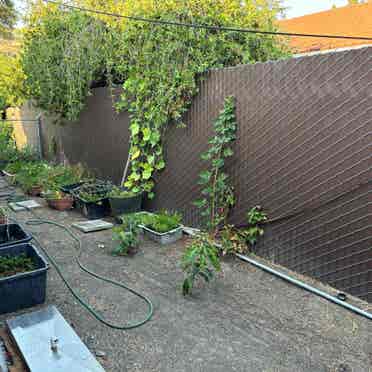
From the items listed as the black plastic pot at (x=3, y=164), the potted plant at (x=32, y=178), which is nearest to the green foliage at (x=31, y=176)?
the potted plant at (x=32, y=178)

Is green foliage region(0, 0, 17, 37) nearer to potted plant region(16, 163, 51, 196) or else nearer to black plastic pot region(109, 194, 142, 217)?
potted plant region(16, 163, 51, 196)

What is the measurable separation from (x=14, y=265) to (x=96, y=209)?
2.30 metres

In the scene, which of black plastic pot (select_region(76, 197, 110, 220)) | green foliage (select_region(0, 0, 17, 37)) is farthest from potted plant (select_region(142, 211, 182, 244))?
green foliage (select_region(0, 0, 17, 37))

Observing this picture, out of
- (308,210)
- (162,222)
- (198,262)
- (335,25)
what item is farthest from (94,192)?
(335,25)

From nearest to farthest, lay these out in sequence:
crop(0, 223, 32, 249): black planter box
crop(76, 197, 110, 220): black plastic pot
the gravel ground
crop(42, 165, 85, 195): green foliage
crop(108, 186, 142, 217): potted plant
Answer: the gravel ground < crop(0, 223, 32, 249): black planter box < crop(108, 186, 142, 217): potted plant < crop(76, 197, 110, 220): black plastic pot < crop(42, 165, 85, 195): green foliage

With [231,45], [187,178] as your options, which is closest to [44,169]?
[187,178]

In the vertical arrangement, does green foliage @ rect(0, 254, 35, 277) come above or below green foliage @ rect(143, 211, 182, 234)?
above

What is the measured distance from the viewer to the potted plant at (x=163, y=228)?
13.4 feet

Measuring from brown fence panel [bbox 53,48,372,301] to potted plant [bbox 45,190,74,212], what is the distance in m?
2.37

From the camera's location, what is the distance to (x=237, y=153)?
362 centimetres

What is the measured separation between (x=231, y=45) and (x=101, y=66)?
7.76ft

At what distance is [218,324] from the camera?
2.51m

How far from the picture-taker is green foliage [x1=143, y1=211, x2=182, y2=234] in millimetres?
4137

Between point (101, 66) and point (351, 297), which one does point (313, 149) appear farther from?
point (101, 66)
